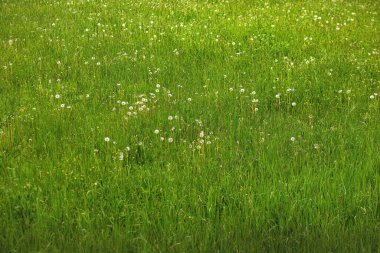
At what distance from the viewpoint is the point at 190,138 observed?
6.41m

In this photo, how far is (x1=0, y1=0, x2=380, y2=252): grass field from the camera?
4.53 metres

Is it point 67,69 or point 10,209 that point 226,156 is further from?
point 67,69

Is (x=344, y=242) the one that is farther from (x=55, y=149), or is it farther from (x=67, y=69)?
(x=67, y=69)

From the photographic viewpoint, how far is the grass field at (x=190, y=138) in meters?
4.53

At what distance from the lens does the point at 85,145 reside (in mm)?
6031

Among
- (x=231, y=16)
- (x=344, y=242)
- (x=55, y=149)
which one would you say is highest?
(x=231, y=16)

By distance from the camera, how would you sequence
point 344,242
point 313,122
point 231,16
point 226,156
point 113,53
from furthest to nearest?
point 231,16 → point 113,53 → point 313,122 → point 226,156 → point 344,242

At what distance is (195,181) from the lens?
522cm

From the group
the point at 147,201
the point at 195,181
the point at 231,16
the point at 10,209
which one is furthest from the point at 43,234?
the point at 231,16

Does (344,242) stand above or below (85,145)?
below

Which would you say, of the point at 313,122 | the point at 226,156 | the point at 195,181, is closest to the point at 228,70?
the point at 313,122

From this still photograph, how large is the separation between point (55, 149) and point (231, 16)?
336 inches

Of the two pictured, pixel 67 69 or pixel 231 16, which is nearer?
pixel 67 69

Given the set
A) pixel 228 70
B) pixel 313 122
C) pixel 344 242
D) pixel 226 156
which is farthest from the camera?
pixel 228 70
